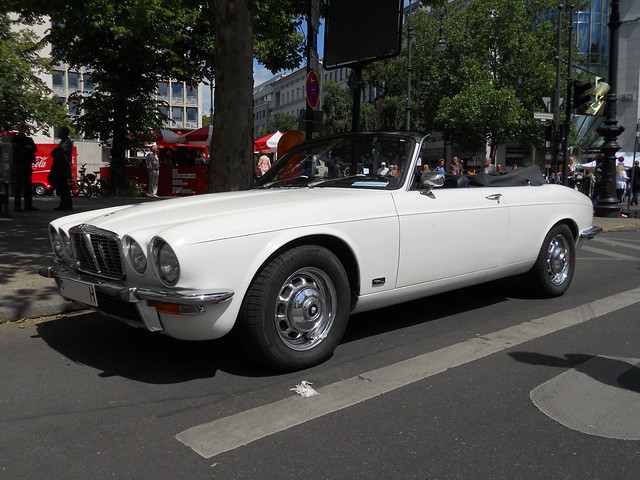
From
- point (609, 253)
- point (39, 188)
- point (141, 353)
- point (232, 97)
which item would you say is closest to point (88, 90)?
point (39, 188)

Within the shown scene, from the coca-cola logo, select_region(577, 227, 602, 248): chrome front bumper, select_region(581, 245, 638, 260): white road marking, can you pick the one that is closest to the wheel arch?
select_region(577, 227, 602, 248): chrome front bumper

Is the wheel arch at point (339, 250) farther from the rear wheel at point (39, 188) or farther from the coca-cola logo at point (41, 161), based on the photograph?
the coca-cola logo at point (41, 161)

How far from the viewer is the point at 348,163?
4.52 metres

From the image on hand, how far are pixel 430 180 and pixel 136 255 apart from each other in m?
2.16

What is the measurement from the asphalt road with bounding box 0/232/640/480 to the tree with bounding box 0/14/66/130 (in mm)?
27974

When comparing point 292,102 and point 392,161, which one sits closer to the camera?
point 392,161

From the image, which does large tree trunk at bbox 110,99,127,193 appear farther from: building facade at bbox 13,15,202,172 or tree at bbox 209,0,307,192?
building facade at bbox 13,15,202,172

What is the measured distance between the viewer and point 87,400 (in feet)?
10.2

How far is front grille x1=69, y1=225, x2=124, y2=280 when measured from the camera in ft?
10.8

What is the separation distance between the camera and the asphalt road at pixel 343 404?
8.02 ft

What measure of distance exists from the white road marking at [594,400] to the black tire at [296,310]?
129 centimetres

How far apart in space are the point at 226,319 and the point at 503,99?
36.5 metres

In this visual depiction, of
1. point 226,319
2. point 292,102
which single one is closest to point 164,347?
point 226,319

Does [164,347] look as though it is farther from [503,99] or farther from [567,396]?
[503,99]
